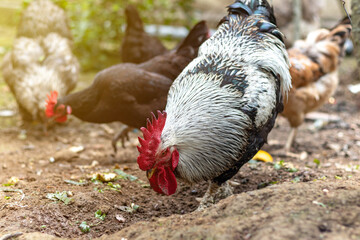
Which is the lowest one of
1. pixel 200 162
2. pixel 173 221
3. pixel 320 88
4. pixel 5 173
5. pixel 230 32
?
pixel 5 173

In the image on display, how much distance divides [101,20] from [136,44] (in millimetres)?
3241

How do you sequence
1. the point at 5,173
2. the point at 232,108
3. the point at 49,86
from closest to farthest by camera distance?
the point at 232,108, the point at 5,173, the point at 49,86

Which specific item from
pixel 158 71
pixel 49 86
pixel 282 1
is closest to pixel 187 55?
pixel 158 71

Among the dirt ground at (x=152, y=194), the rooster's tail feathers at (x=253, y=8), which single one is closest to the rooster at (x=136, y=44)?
the dirt ground at (x=152, y=194)

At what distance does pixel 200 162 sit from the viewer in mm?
2840

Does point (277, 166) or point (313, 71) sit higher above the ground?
point (313, 71)

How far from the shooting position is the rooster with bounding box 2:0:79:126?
5.75 m

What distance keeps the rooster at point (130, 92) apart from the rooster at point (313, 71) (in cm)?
152

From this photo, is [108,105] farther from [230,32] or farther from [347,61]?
[347,61]

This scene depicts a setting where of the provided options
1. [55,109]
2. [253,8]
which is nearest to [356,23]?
[253,8]

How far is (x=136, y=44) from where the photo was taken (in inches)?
252

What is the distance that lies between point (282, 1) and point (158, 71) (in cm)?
628

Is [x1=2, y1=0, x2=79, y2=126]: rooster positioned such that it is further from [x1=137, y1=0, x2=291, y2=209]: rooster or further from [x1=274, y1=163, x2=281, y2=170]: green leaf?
[x1=274, y1=163, x2=281, y2=170]: green leaf

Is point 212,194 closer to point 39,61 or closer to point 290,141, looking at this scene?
point 290,141
